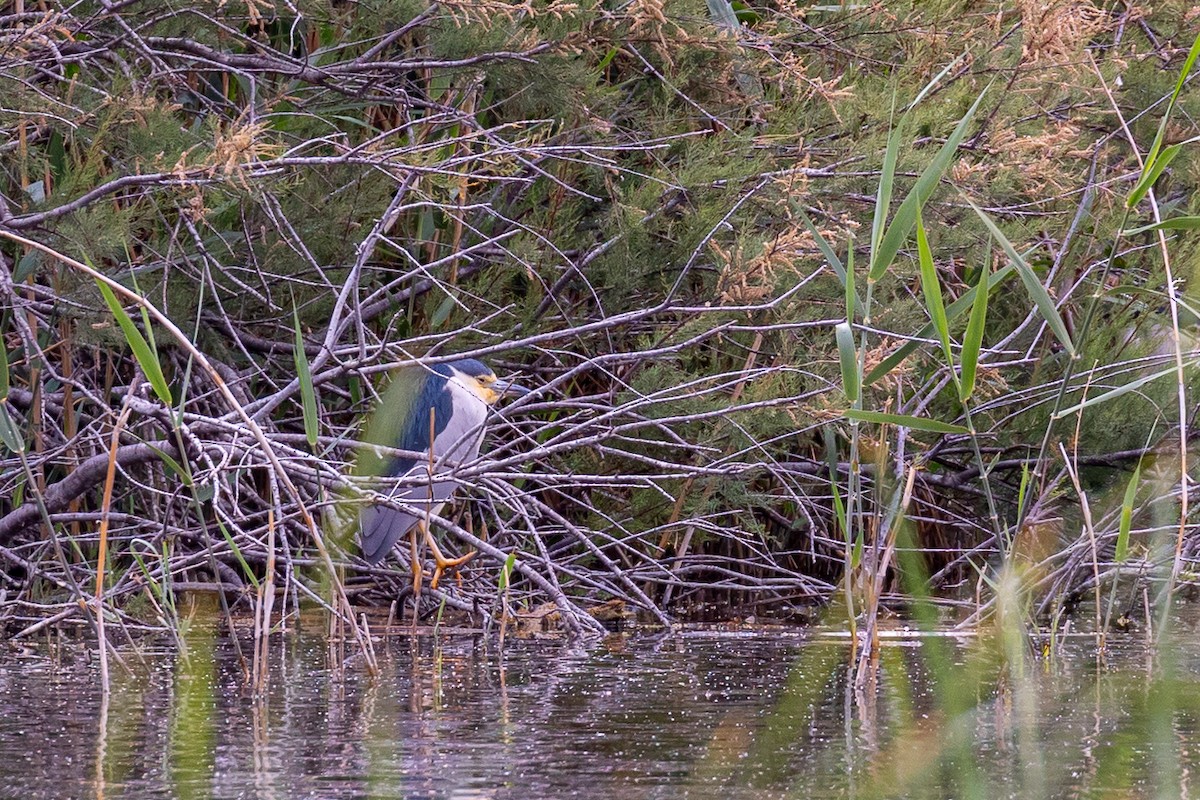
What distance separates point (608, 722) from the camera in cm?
323

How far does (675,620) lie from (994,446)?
131 centimetres

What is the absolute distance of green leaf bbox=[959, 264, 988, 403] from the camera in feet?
10.6

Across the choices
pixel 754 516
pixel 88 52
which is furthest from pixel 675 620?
pixel 88 52

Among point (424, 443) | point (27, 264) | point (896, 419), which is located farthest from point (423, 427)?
point (896, 419)

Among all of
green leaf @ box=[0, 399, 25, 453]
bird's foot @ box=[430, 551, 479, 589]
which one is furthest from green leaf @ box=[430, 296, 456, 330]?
green leaf @ box=[0, 399, 25, 453]

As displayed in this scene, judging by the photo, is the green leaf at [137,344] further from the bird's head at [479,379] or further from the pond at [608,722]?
the bird's head at [479,379]

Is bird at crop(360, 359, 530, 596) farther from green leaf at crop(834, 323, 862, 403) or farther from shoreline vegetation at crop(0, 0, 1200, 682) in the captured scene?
green leaf at crop(834, 323, 862, 403)

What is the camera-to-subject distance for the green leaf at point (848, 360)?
332 centimetres

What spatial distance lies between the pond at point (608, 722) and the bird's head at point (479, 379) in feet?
3.99

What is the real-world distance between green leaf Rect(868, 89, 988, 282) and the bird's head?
7.29ft

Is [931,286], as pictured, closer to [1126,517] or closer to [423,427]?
[1126,517]

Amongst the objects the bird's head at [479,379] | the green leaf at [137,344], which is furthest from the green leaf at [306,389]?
the bird's head at [479,379]

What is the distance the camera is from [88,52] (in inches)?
186

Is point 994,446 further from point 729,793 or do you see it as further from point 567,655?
point 729,793
